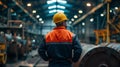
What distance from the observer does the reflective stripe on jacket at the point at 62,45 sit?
15.5 ft

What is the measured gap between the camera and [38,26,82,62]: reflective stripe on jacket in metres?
4.72

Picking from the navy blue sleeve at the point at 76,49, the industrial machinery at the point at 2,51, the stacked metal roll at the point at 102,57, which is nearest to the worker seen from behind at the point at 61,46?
the navy blue sleeve at the point at 76,49

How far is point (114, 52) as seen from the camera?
22.5 feet

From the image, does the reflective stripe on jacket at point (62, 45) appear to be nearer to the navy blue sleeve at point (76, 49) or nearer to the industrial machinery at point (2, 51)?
the navy blue sleeve at point (76, 49)

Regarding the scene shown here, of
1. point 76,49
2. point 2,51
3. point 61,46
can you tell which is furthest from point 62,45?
point 2,51

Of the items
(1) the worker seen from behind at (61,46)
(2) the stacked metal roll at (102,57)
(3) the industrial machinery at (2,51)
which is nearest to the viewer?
(1) the worker seen from behind at (61,46)

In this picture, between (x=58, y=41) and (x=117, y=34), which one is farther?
(x=117, y=34)

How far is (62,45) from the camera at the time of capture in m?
4.73

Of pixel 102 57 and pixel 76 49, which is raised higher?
pixel 76 49

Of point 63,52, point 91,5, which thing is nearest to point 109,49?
point 63,52

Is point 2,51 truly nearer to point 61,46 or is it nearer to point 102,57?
point 102,57

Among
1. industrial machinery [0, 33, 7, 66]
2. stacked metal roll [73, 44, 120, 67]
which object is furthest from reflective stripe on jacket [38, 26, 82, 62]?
industrial machinery [0, 33, 7, 66]

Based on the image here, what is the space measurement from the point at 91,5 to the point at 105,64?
33157mm

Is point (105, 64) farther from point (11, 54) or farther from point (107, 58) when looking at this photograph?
point (11, 54)
